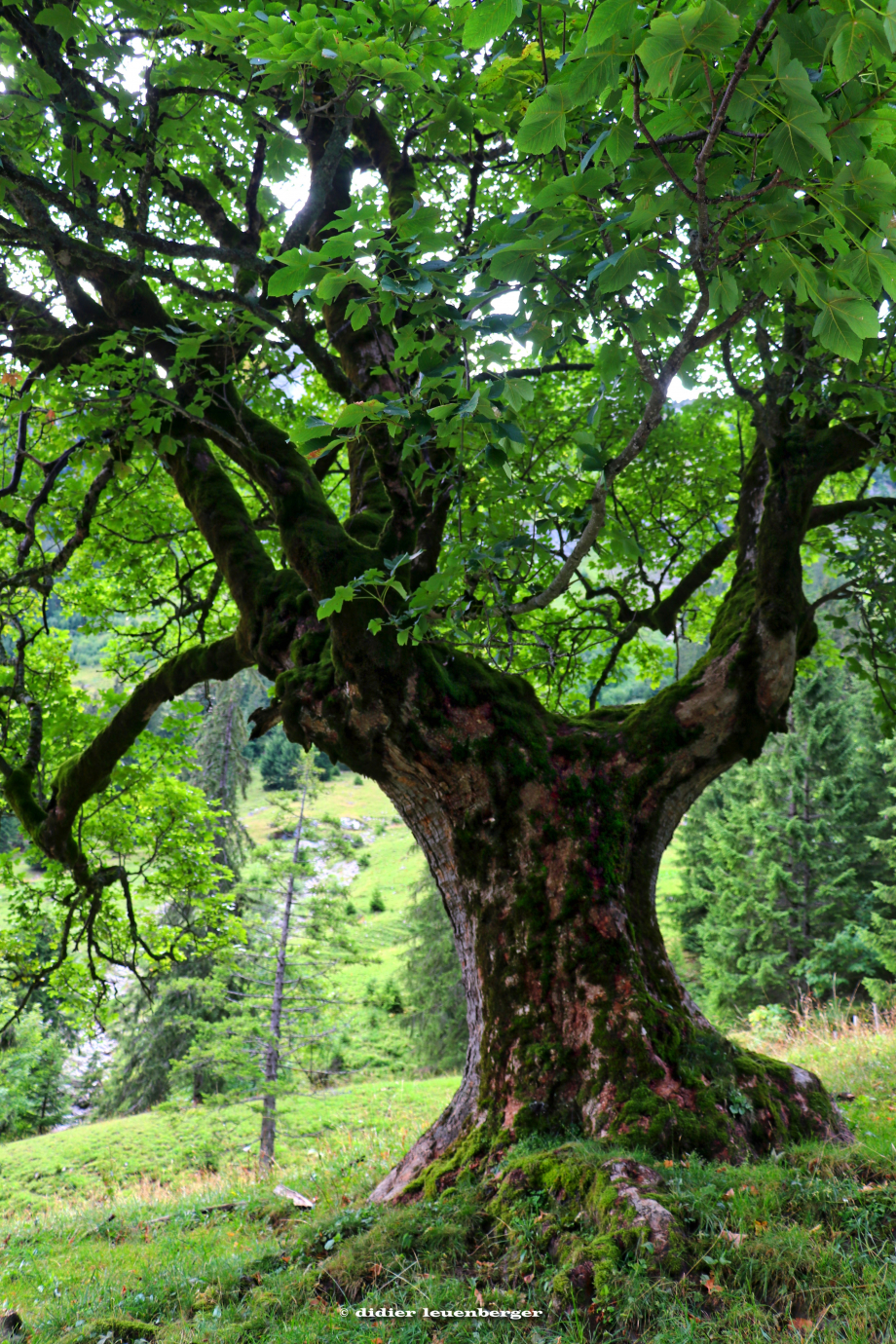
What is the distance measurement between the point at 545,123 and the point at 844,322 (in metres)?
0.81

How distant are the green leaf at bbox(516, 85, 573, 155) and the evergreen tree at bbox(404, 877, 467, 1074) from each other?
1956 cm

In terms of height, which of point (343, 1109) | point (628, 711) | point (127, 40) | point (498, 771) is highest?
point (127, 40)

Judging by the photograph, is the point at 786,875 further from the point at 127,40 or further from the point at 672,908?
the point at 127,40

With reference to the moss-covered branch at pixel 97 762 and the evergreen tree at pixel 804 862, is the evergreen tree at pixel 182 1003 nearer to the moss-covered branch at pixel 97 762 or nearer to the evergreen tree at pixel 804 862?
the moss-covered branch at pixel 97 762

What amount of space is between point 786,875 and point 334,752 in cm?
1960

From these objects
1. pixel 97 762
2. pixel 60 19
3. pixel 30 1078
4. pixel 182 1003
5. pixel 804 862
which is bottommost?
pixel 30 1078

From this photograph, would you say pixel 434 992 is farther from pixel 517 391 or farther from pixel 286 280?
pixel 286 280

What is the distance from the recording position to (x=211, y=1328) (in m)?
3.13

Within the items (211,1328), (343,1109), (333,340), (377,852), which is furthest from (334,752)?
(377,852)

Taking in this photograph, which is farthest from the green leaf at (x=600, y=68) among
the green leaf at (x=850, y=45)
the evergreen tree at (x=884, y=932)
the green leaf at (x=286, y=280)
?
the evergreen tree at (x=884, y=932)

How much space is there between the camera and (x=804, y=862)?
2086 centimetres

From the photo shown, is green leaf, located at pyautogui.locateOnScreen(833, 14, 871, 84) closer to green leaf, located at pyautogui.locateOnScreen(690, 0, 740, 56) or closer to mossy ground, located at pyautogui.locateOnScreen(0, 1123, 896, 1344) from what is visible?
green leaf, located at pyautogui.locateOnScreen(690, 0, 740, 56)

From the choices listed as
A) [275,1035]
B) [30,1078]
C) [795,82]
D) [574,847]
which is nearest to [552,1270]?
[574,847]

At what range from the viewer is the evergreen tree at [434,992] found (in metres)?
20.2
